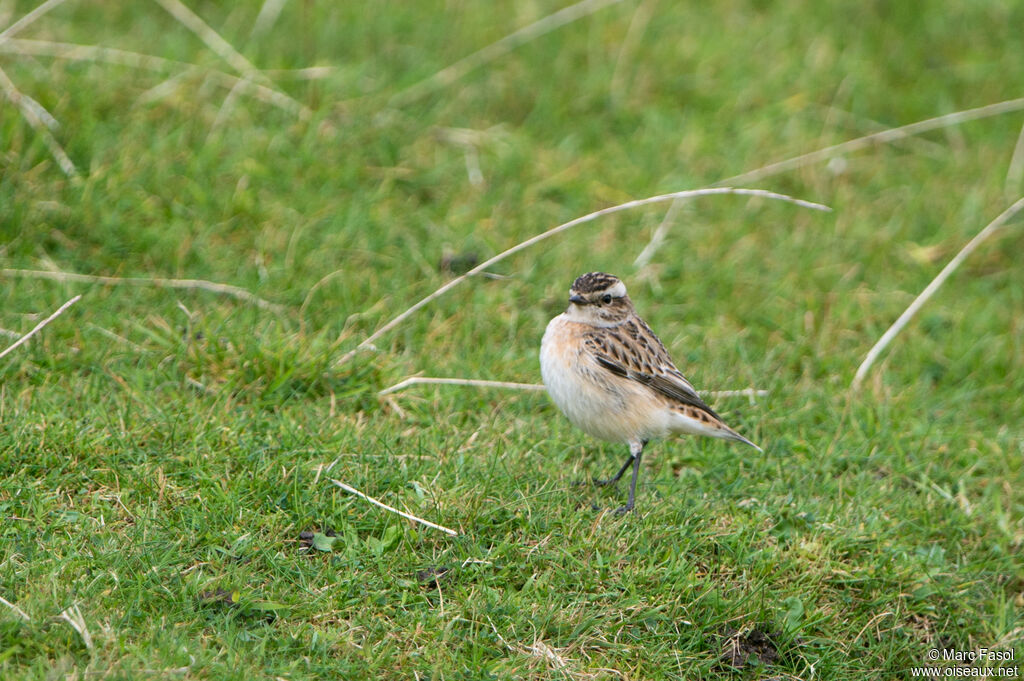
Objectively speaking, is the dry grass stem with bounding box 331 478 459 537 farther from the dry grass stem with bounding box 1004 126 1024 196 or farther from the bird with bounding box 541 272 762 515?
the dry grass stem with bounding box 1004 126 1024 196

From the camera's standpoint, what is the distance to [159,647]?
5.05 m

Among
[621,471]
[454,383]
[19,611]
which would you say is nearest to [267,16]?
[454,383]

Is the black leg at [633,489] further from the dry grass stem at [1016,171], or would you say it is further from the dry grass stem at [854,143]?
the dry grass stem at [1016,171]

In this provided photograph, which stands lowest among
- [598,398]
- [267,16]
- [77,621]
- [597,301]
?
[77,621]

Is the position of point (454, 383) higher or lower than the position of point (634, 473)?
higher

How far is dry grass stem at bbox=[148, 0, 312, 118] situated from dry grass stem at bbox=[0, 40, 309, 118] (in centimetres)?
4

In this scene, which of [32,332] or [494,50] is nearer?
[32,332]

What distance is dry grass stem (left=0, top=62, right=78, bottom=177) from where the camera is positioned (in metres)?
8.51

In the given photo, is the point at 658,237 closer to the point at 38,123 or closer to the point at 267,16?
the point at 267,16

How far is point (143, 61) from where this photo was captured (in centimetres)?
957

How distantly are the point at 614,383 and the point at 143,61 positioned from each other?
5252 millimetres

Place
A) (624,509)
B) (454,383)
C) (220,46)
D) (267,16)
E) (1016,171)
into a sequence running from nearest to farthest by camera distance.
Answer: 1. (624,509)
2. (454,383)
3. (220,46)
4. (1016,171)
5. (267,16)

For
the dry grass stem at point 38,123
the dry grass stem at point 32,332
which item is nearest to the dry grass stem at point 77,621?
the dry grass stem at point 32,332

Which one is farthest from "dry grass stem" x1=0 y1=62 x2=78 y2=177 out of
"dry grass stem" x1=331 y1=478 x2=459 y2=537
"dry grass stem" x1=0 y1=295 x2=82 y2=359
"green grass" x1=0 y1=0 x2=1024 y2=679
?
"dry grass stem" x1=331 y1=478 x2=459 y2=537
